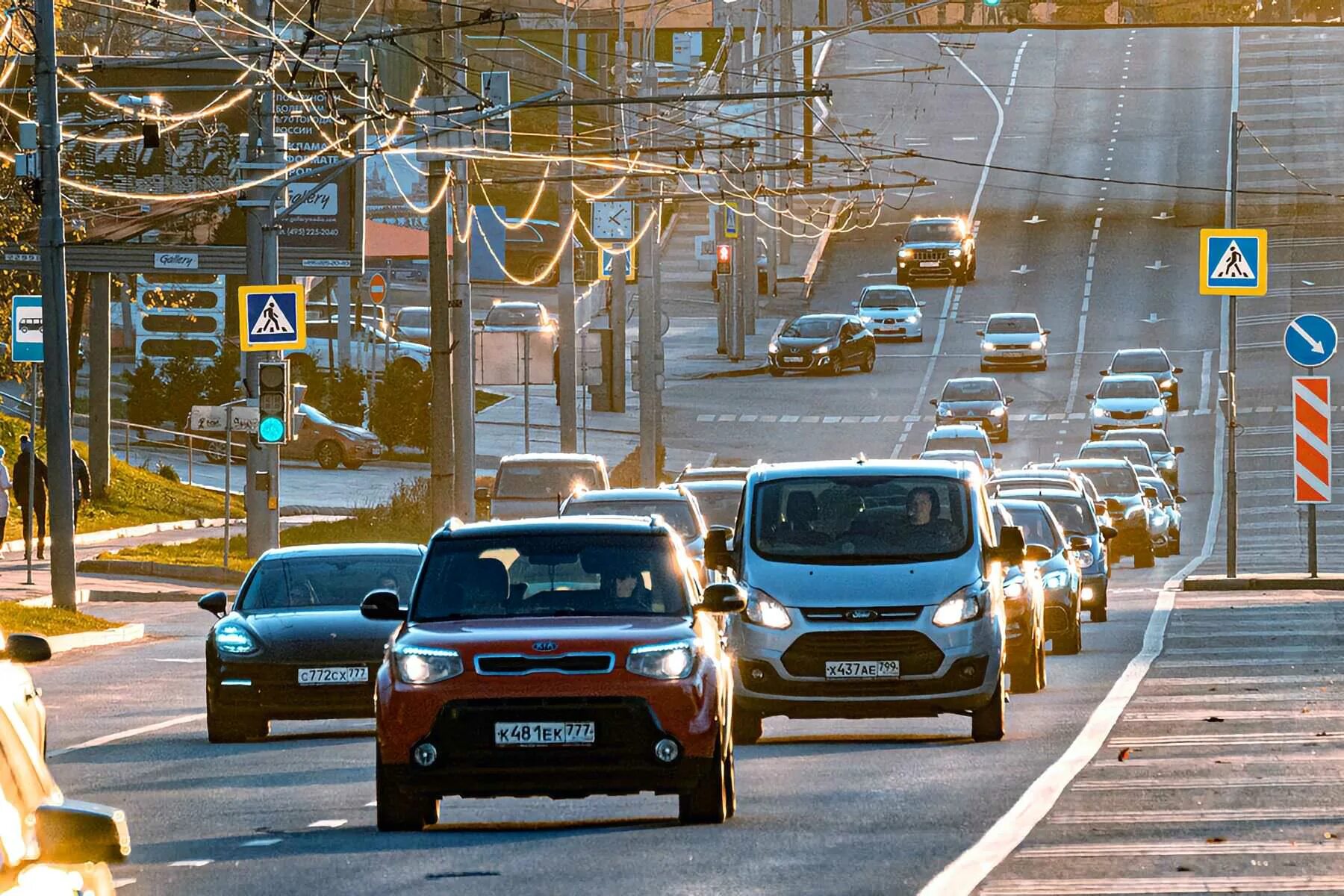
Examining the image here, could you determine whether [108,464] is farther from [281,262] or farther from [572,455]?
[572,455]

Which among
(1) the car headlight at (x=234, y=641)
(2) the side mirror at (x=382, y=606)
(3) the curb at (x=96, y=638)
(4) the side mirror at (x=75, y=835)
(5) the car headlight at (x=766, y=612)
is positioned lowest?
(3) the curb at (x=96, y=638)

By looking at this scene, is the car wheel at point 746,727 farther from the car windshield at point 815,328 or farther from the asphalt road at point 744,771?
the car windshield at point 815,328

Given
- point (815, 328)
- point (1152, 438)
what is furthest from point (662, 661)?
point (815, 328)

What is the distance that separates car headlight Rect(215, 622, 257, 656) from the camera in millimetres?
17859

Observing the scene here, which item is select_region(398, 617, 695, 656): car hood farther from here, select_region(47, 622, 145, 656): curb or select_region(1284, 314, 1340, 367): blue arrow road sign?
select_region(1284, 314, 1340, 367): blue arrow road sign

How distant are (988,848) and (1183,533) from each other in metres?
39.4

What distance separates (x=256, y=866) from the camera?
11250 mm

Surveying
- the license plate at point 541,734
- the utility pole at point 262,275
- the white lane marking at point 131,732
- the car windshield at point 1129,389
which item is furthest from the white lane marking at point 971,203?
the license plate at point 541,734

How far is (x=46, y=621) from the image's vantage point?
2861 cm

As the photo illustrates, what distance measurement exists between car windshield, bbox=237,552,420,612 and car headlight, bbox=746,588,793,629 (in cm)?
312

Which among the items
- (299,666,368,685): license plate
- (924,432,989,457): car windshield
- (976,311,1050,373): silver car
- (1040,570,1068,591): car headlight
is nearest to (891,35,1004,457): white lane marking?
(976,311,1050,373): silver car

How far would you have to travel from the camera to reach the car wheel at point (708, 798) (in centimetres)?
1245

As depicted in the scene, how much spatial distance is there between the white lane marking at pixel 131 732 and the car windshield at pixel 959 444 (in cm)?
3024

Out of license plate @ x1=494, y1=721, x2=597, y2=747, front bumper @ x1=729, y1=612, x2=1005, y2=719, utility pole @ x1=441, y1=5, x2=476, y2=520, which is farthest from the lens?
utility pole @ x1=441, y1=5, x2=476, y2=520
